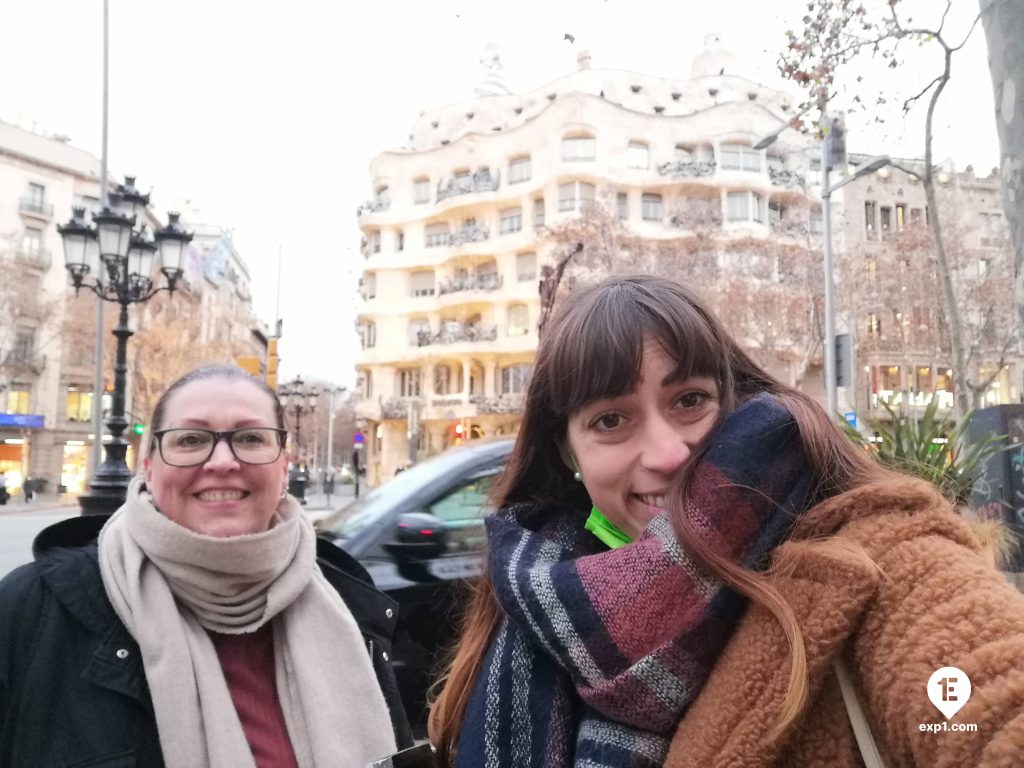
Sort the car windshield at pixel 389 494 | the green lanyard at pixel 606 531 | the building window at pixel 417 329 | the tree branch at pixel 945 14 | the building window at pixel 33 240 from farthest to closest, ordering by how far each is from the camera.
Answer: the building window at pixel 417 329
the building window at pixel 33 240
the tree branch at pixel 945 14
the car windshield at pixel 389 494
the green lanyard at pixel 606 531

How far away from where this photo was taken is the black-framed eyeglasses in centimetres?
204

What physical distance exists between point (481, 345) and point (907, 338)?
21.3 m

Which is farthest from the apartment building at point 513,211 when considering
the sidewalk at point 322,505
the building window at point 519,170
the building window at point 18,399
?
the building window at point 18,399

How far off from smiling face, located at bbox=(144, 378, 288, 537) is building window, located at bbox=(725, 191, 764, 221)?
3977 centimetres

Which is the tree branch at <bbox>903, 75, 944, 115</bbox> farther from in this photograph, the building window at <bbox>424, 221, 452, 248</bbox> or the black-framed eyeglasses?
the building window at <bbox>424, 221, 452, 248</bbox>

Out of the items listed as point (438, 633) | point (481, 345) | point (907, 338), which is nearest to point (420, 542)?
point (438, 633)

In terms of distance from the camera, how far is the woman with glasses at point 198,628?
5.62 ft

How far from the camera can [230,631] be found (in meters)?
1.97

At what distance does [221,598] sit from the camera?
1.97 m

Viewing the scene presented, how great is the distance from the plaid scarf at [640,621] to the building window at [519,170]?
42334mm

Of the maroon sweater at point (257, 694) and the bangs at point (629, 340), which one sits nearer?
the bangs at point (629, 340)

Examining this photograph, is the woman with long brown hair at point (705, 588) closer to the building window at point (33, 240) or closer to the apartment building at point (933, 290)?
the apartment building at point (933, 290)

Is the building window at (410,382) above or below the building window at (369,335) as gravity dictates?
below

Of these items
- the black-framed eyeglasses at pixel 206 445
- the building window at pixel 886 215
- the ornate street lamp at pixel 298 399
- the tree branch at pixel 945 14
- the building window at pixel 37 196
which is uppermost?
the building window at pixel 37 196
